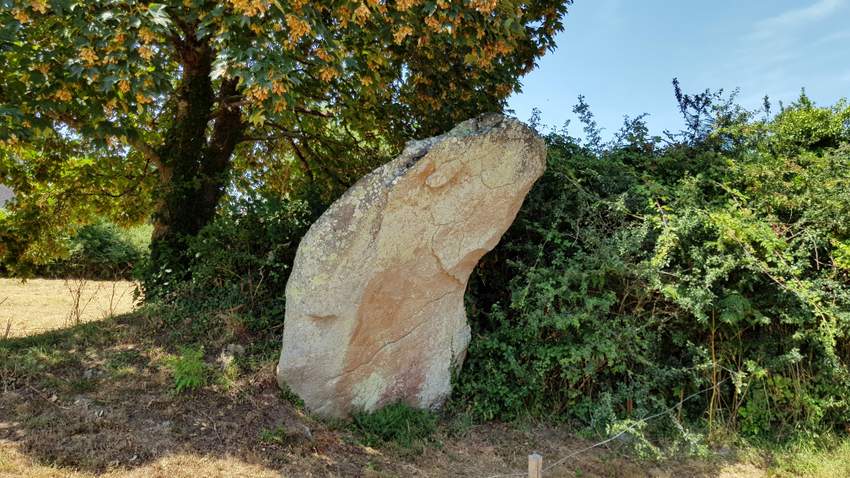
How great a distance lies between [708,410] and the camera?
536cm

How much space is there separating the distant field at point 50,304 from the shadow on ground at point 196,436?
2.64 meters

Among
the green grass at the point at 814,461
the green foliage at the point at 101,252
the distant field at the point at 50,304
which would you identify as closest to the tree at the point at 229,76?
the distant field at the point at 50,304

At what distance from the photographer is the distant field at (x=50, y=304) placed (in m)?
8.55

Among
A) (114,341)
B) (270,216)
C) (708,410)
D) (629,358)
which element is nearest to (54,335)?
(114,341)

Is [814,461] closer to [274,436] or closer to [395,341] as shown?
[395,341]

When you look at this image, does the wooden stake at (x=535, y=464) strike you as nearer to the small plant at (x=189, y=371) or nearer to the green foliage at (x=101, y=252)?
the small plant at (x=189, y=371)

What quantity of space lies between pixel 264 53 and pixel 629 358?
4378mm

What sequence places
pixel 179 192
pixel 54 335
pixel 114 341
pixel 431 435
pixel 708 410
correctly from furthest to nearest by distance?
pixel 179 192 → pixel 54 335 → pixel 114 341 → pixel 708 410 → pixel 431 435

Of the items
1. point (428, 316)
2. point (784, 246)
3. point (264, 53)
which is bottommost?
point (428, 316)

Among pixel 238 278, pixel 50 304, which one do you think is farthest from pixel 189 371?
pixel 50 304

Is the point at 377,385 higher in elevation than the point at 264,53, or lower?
lower

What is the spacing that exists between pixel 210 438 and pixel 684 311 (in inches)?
175

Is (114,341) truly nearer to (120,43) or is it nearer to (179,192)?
(179,192)

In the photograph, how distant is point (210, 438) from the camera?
14.4ft
